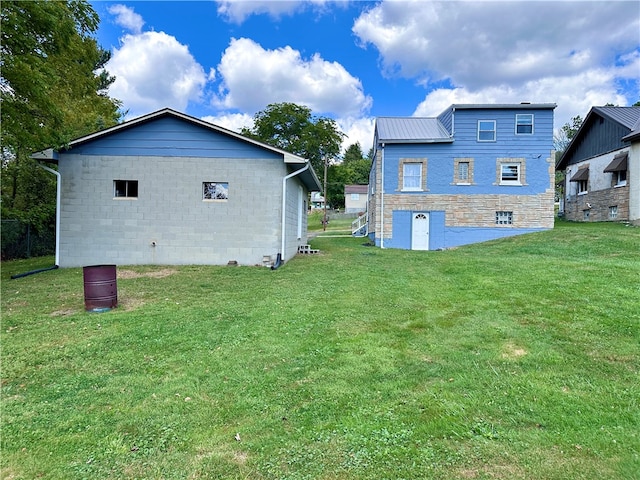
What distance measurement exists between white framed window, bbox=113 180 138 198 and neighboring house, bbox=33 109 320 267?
0.10 feet

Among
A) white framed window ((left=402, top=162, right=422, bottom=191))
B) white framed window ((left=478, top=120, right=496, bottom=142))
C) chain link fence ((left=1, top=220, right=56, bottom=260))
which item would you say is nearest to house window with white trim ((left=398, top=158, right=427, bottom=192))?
white framed window ((left=402, top=162, right=422, bottom=191))

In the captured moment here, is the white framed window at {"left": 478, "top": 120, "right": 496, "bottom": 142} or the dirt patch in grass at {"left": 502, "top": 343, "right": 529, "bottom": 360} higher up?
the white framed window at {"left": 478, "top": 120, "right": 496, "bottom": 142}

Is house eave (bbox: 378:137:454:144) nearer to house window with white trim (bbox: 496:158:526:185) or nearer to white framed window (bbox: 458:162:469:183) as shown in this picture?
white framed window (bbox: 458:162:469:183)

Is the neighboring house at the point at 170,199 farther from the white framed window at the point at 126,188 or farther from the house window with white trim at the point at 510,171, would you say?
the house window with white trim at the point at 510,171

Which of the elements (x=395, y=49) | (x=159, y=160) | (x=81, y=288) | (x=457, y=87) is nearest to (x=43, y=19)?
(x=159, y=160)

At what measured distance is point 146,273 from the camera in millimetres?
9664

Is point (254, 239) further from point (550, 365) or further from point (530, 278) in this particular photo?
point (550, 365)

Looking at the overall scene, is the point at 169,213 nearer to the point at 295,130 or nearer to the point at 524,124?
the point at 524,124

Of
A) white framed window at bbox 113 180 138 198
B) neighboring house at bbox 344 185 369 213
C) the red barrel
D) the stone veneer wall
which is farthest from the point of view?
neighboring house at bbox 344 185 369 213

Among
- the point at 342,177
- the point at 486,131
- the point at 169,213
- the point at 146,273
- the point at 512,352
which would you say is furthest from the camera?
the point at 342,177

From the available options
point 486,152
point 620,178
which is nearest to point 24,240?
point 486,152

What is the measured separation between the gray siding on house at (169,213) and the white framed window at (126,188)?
161mm

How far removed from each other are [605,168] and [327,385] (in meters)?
23.7

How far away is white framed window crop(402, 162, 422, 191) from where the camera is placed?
1828cm
